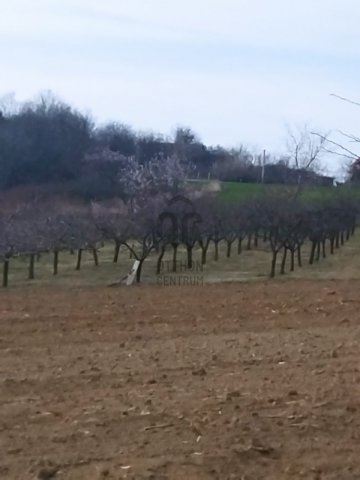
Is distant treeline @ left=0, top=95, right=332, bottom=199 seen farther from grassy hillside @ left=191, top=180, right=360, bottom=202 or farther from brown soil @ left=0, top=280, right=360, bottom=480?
brown soil @ left=0, top=280, right=360, bottom=480

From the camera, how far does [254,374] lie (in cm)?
873

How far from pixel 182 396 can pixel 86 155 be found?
229 feet

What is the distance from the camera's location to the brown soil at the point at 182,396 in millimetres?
5461

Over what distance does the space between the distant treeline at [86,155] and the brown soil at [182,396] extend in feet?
159

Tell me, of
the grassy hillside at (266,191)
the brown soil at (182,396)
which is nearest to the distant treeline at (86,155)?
the grassy hillside at (266,191)

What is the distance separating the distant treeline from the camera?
72000 mm

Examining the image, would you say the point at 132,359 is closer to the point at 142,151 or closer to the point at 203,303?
the point at 203,303

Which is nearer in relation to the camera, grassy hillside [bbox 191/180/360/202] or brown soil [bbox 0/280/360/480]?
brown soil [bbox 0/280/360/480]

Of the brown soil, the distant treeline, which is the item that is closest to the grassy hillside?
the distant treeline

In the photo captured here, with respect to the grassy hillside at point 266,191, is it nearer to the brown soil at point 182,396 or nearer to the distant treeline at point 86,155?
the distant treeline at point 86,155

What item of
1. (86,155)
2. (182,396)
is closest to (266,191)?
(86,155)

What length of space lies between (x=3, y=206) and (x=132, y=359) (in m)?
52.2

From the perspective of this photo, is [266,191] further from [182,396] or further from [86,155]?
[182,396]

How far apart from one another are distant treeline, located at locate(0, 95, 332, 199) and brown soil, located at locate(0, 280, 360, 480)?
159 feet
